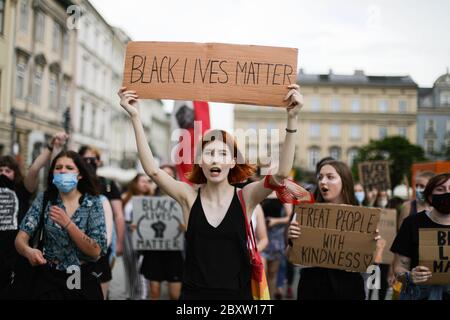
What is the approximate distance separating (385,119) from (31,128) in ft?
173

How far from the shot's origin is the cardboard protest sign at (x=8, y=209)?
4445 mm

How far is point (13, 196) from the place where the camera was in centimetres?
461

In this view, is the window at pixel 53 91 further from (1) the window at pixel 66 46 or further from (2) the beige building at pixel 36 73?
(1) the window at pixel 66 46

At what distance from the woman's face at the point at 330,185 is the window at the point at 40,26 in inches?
863

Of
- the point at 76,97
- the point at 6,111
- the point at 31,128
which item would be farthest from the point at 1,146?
the point at 76,97

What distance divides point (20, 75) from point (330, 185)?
20901mm

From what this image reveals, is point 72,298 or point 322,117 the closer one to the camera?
point 72,298

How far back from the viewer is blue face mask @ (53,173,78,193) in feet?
12.6

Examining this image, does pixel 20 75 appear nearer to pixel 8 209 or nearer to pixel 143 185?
pixel 143 185

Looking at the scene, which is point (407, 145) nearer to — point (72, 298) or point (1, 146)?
point (1, 146)

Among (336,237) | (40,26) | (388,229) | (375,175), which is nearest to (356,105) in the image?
(40,26)

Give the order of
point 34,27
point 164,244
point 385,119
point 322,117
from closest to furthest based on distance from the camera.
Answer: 1. point 164,244
2. point 34,27
3. point 385,119
4. point 322,117

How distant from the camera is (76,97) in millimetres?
32312

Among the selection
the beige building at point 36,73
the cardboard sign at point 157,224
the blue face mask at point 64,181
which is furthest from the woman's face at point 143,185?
the beige building at point 36,73
